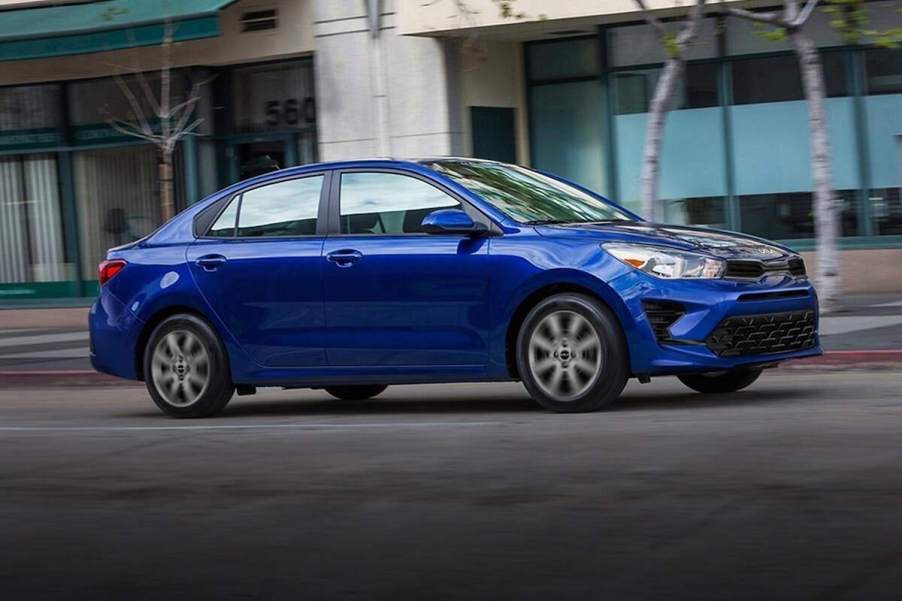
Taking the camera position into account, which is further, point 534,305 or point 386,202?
point 386,202

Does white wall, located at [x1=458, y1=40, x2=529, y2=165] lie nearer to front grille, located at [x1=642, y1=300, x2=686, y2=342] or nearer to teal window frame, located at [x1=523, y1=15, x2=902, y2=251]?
teal window frame, located at [x1=523, y1=15, x2=902, y2=251]

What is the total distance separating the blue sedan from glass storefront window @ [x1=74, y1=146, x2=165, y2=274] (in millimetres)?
13214

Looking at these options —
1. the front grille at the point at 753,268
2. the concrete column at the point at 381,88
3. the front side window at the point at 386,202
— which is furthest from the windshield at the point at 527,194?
the concrete column at the point at 381,88

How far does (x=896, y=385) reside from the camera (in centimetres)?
1038

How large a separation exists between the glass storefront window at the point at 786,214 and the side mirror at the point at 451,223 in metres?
11.4

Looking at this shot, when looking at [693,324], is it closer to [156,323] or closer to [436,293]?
[436,293]

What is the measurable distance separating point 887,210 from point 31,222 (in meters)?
12.7

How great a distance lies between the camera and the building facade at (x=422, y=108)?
20016mm

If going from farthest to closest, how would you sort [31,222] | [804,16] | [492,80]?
[31,222] < [492,80] < [804,16]

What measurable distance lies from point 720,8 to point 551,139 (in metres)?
4.60

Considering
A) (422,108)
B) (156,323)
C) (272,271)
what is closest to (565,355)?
(272,271)

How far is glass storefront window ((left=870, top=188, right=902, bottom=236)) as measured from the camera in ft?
65.0

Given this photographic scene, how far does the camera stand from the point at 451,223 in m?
9.46

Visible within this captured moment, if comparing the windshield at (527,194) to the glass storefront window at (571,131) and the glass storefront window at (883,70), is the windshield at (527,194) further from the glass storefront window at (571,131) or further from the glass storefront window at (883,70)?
the glass storefront window at (571,131)
